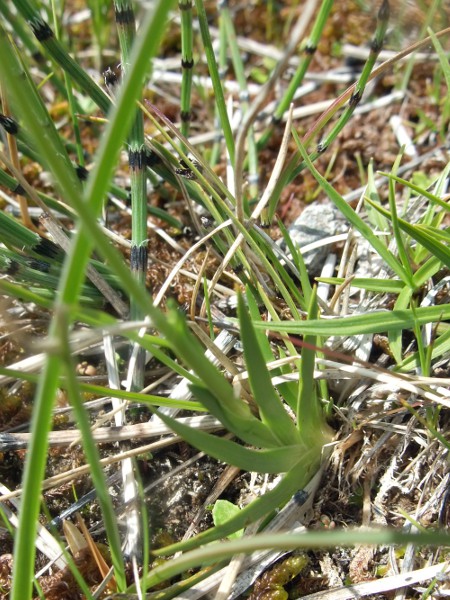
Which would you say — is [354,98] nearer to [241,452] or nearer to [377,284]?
[377,284]

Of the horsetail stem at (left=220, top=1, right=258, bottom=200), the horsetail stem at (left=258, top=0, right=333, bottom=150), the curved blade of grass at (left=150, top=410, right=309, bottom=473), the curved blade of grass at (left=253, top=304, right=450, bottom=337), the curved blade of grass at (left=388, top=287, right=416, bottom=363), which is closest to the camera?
the curved blade of grass at (left=150, top=410, right=309, bottom=473)

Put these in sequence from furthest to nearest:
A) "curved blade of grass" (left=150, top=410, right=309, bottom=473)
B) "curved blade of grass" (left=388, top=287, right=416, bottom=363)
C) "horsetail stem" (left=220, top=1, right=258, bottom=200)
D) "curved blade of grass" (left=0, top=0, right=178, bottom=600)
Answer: "horsetail stem" (left=220, top=1, right=258, bottom=200)
"curved blade of grass" (left=388, top=287, right=416, bottom=363)
"curved blade of grass" (left=150, top=410, right=309, bottom=473)
"curved blade of grass" (left=0, top=0, right=178, bottom=600)

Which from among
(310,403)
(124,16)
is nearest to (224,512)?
(310,403)

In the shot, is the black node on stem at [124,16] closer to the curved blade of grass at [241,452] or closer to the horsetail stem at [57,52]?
the horsetail stem at [57,52]

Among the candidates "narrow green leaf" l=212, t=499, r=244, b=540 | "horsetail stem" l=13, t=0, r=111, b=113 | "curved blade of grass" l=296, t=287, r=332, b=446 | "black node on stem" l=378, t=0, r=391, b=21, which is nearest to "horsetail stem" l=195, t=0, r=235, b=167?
"horsetail stem" l=13, t=0, r=111, b=113

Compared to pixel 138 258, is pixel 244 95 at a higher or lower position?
higher

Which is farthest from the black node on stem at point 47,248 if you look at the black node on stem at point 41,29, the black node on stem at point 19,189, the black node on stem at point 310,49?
the black node on stem at point 310,49

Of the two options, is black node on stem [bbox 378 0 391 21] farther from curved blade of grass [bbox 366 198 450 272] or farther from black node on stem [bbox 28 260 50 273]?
black node on stem [bbox 28 260 50 273]

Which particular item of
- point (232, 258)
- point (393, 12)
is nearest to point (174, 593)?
point (232, 258)

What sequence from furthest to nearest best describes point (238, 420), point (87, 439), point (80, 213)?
point (238, 420), point (87, 439), point (80, 213)
